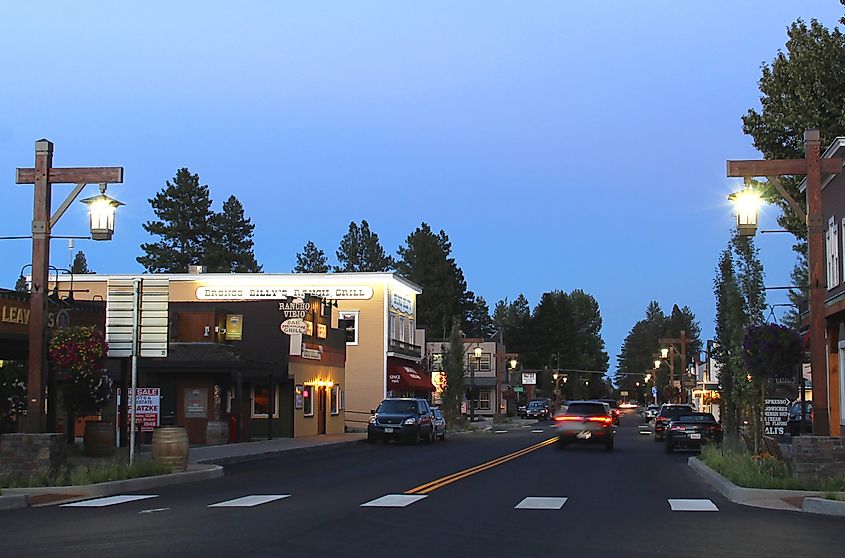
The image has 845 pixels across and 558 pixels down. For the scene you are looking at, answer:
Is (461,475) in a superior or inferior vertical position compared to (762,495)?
inferior

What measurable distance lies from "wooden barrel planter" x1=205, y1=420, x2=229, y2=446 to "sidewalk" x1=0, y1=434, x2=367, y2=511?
534mm

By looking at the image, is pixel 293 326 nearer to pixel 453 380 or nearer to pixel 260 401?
pixel 260 401

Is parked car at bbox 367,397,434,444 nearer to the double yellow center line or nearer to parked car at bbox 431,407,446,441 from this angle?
parked car at bbox 431,407,446,441

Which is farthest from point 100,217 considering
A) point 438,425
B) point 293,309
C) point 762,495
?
point 438,425

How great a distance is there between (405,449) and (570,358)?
113 meters

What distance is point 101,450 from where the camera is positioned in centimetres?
2994

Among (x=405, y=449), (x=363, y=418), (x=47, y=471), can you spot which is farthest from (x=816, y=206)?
(x=363, y=418)

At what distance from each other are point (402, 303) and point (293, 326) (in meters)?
22.1

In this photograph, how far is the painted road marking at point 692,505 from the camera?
16.5 metres

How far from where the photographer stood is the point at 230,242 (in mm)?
106688

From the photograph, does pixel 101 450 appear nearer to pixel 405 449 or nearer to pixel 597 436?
pixel 405 449

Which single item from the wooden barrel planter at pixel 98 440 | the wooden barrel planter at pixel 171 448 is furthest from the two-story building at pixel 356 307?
the wooden barrel planter at pixel 171 448

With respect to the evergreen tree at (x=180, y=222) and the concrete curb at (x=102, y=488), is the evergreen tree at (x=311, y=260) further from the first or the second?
the concrete curb at (x=102, y=488)

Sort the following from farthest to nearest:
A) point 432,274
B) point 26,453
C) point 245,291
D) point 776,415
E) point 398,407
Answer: point 432,274, point 245,291, point 398,407, point 776,415, point 26,453
